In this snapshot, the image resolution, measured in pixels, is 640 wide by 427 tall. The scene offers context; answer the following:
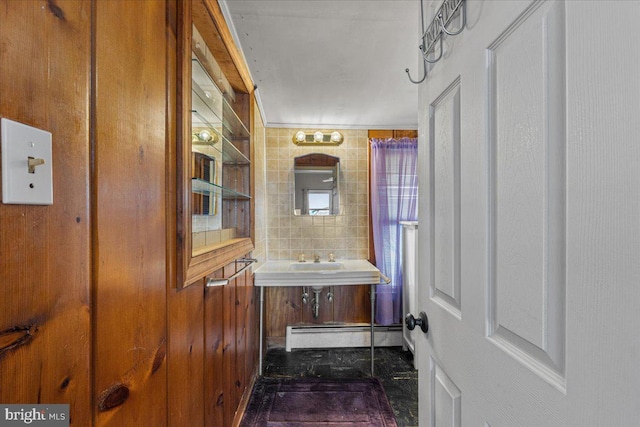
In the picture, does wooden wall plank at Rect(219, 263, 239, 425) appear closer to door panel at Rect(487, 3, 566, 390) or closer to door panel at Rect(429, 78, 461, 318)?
door panel at Rect(429, 78, 461, 318)

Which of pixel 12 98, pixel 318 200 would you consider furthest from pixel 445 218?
pixel 318 200

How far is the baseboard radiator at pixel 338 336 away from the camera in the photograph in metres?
2.60

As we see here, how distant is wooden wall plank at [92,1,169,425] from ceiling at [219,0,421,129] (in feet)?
2.40

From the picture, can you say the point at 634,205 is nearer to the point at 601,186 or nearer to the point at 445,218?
the point at 601,186

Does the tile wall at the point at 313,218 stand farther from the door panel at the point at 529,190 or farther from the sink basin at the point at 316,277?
the door panel at the point at 529,190

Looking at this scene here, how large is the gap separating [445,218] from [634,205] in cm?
45

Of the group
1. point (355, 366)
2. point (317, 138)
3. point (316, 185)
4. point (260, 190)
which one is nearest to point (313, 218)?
point (316, 185)

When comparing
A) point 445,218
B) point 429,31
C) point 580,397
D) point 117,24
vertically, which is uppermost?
point 429,31

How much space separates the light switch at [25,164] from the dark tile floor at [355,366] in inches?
84.4

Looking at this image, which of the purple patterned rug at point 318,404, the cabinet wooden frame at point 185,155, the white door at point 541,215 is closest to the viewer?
the white door at point 541,215

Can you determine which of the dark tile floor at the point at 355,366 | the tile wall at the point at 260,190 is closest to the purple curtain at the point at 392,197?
the dark tile floor at the point at 355,366

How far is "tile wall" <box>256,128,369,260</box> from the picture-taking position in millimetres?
2752

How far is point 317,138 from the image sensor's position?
2.70 meters

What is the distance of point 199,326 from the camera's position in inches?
40.2
